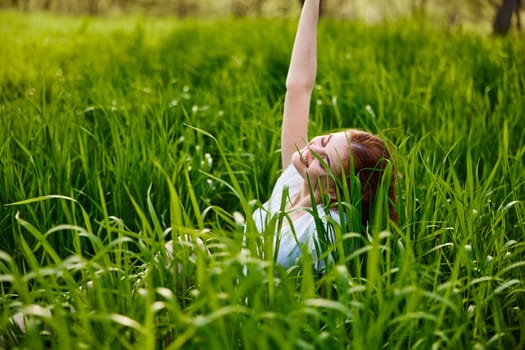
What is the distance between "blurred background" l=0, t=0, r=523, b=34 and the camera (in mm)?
5582

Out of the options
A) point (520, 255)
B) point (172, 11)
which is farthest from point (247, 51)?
point (172, 11)

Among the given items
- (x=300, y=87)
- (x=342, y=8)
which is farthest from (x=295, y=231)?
(x=342, y=8)

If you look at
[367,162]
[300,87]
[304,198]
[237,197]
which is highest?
[300,87]

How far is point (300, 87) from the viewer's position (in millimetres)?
2008

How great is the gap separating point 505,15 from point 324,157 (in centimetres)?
443

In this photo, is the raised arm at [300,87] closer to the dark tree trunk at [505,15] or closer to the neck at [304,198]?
the neck at [304,198]

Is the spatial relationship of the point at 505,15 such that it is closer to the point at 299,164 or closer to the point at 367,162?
the point at 367,162

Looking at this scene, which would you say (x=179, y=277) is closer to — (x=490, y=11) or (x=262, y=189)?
(x=262, y=189)

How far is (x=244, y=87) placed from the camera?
Answer: 3.32 m

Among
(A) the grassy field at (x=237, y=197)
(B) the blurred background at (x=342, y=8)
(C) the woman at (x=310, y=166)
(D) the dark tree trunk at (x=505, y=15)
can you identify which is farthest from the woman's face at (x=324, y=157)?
(D) the dark tree trunk at (x=505, y=15)

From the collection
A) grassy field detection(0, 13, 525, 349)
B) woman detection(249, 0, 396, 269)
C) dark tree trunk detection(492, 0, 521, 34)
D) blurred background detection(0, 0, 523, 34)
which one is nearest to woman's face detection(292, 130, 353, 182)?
woman detection(249, 0, 396, 269)

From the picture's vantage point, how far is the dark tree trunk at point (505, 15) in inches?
213

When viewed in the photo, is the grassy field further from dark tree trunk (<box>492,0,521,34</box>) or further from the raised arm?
dark tree trunk (<box>492,0,521,34</box>)

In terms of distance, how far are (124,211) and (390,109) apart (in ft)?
4.75
